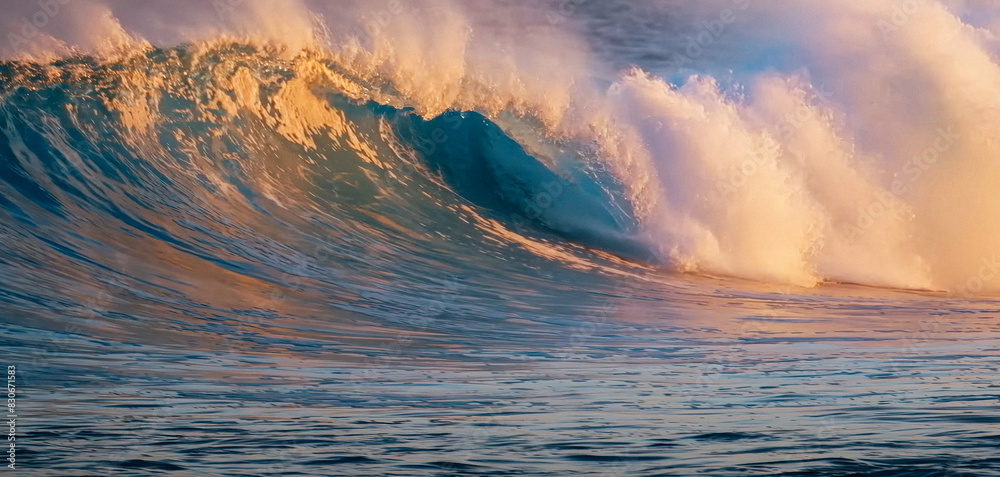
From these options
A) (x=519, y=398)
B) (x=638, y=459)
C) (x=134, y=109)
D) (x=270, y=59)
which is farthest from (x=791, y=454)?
(x=270, y=59)

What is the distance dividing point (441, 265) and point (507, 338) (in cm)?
251

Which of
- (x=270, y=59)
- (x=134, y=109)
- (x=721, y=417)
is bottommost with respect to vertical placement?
(x=721, y=417)

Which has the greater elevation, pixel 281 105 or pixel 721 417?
pixel 281 105

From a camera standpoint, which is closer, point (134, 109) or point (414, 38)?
point (134, 109)

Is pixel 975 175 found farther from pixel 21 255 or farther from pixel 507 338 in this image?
pixel 21 255

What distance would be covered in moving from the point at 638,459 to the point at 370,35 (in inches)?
342

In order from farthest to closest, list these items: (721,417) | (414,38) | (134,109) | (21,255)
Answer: (414,38)
(134,109)
(21,255)
(721,417)

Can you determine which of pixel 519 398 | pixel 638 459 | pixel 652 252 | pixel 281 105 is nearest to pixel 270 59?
pixel 281 105

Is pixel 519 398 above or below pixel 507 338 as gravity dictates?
below

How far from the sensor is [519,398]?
12.5 feet

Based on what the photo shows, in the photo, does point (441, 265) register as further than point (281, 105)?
No

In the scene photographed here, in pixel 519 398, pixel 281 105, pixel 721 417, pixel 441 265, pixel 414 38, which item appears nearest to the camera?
pixel 721 417

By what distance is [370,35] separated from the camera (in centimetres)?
1084

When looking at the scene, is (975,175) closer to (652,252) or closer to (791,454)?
(652,252)
